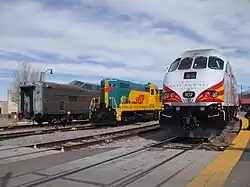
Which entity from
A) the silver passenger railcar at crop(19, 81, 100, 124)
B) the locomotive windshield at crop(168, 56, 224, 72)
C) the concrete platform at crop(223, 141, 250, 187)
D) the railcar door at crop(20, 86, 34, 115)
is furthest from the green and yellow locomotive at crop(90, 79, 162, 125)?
the concrete platform at crop(223, 141, 250, 187)

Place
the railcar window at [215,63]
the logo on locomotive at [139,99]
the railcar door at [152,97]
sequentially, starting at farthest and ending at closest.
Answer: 1. the railcar door at [152,97]
2. the logo on locomotive at [139,99]
3. the railcar window at [215,63]

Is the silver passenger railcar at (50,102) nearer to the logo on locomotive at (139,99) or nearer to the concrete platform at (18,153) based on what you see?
the logo on locomotive at (139,99)

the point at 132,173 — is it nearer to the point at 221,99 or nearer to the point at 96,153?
the point at 96,153

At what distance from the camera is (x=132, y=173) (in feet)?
23.2

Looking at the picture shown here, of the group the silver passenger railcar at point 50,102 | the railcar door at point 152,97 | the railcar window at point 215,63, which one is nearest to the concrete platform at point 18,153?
the railcar window at point 215,63

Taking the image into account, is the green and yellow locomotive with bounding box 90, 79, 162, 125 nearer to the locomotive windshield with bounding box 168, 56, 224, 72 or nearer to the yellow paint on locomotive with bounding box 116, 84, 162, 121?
the yellow paint on locomotive with bounding box 116, 84, 162, 121

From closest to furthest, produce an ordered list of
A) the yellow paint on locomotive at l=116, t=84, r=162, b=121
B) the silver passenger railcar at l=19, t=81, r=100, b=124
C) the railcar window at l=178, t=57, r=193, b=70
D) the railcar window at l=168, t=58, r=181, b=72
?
the railcar window at l=178, t=57, r=193, b=70 → the railcar window at l=168, t=58, r=181, b=72 → the silver passenger railcar at l=19, t=81, r=100, b=124 → the yellow paint on locomotive at l=116, t=84, r=162, b=121

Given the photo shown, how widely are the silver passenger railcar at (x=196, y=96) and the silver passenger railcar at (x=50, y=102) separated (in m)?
13.6

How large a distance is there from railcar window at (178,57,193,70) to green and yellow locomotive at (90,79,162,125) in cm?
1187

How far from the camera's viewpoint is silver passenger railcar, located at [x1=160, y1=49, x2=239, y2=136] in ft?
37.0

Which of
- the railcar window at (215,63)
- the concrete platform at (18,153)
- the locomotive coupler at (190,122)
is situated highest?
the railcar window at (215,63)

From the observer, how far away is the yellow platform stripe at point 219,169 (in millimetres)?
6223

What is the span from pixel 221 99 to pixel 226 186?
5.81m

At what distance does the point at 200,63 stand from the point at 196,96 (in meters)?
1.52
